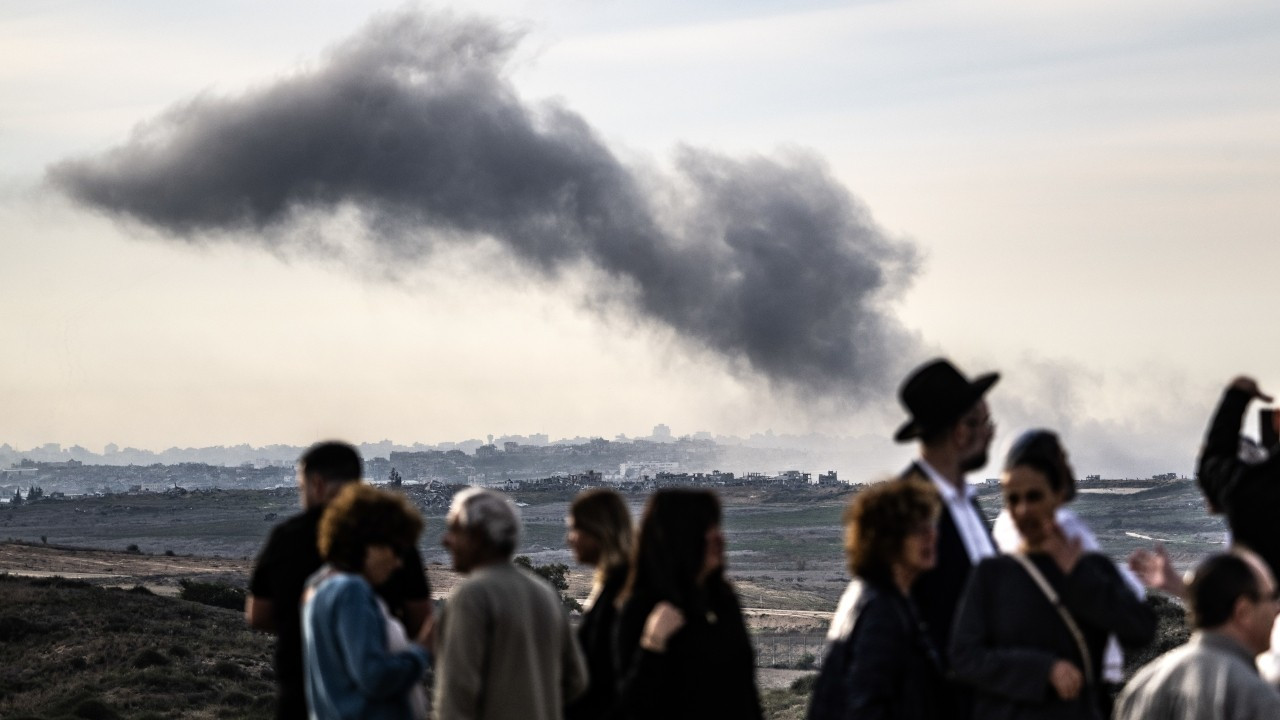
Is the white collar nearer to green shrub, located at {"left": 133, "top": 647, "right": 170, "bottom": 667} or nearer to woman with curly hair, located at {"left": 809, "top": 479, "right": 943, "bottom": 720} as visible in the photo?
woman with curly hair, located at {"left": 809, "top": 479, "right": 943, "bottom": 720}

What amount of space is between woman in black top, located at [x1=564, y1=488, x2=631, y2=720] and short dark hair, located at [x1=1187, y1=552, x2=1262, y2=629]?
7.23 feet

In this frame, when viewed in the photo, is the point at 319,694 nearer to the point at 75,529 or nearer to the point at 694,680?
the point at 694,680

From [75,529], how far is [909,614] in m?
166

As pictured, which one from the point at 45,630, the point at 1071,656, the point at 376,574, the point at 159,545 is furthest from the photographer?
the point at 159,545

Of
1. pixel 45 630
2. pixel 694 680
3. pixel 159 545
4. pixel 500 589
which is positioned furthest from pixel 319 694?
pixel 159 545

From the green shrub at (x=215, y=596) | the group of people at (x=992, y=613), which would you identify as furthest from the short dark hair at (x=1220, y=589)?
the green shrub at (x=215, y=596)

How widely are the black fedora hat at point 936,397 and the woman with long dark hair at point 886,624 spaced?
0.72 meters

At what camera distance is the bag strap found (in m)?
6.00

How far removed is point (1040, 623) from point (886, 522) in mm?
607

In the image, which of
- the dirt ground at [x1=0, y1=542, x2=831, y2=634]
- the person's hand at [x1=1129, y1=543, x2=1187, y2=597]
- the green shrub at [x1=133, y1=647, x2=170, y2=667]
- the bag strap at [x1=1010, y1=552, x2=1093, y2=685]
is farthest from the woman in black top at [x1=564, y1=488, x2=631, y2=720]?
the dirt ground at [x1=0, y1=542, x2=831, y2=634]

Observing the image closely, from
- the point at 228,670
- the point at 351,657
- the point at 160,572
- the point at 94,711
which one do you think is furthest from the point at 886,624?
the point at 160,572

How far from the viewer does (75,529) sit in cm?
16325

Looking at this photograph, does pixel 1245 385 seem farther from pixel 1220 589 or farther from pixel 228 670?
pixel 228 670

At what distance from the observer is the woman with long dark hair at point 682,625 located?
6223mm
